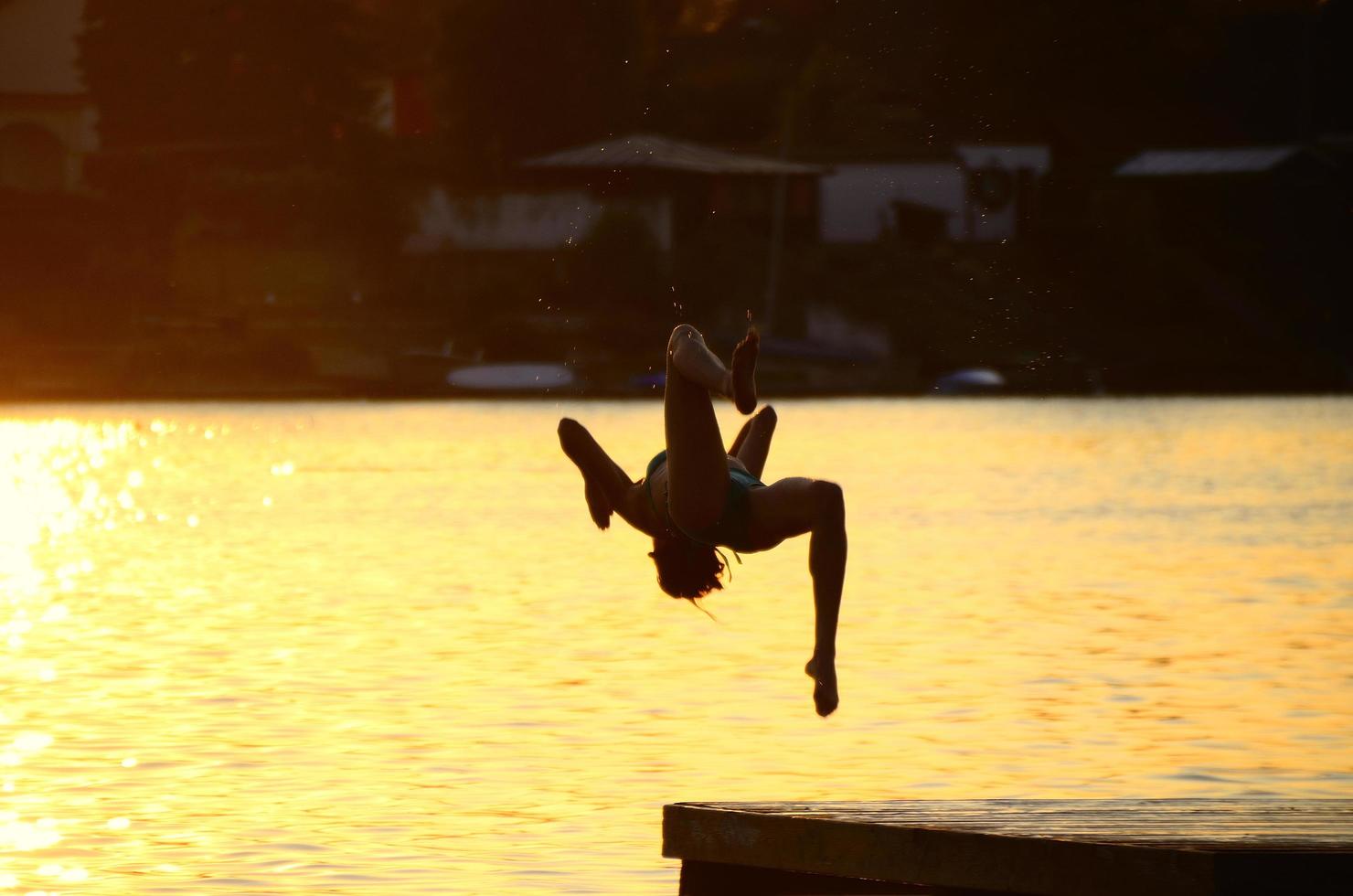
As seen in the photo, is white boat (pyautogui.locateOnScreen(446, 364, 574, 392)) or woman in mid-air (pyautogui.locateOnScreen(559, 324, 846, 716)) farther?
white boat (pyautogui.locateOnScreen(446, 364, 574, 392))

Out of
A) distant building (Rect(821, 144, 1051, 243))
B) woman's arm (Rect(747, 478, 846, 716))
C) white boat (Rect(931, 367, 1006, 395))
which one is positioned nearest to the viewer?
woman's arm (Rect(747, 478, 846, 716))

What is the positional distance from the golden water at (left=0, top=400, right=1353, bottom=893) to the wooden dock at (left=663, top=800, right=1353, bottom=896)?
210cm

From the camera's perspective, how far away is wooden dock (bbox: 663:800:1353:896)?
10.8 meters


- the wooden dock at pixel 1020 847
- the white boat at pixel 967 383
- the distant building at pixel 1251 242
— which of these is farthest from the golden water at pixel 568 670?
the distant building at pixel 1251 242

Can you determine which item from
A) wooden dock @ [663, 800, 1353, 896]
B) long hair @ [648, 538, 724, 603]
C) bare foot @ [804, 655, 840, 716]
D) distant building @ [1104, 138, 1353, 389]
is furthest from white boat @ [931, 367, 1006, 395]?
bare foot @ [804, 655, 840, 716]

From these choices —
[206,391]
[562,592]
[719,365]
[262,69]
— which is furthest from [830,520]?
[262,69]

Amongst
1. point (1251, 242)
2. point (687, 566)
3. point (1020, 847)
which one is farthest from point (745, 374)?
point (1251, 242)

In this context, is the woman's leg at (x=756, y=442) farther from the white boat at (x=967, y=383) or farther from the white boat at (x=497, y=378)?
the white boat at (x=497, y=378)

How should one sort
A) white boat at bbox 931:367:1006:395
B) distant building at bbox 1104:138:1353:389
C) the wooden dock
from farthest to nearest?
distant building at bbox 1104:138:1353:389
white boat at bbox 931:367:1006:395
the wooden dock

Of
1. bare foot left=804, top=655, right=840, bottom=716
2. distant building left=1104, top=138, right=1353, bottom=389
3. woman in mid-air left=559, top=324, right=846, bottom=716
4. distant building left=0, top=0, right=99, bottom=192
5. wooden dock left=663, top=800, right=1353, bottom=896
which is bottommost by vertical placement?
wooden dock left=663, top=800, right=1353, bottom=896

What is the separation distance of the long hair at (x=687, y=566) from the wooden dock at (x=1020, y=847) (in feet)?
3.33

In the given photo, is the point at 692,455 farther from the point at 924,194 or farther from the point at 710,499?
the point at 924,194

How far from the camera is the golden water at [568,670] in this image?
16.6m

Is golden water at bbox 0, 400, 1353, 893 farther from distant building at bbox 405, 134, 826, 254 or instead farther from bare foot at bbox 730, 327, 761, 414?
distant building at bbox 405, 134, 826, 254
